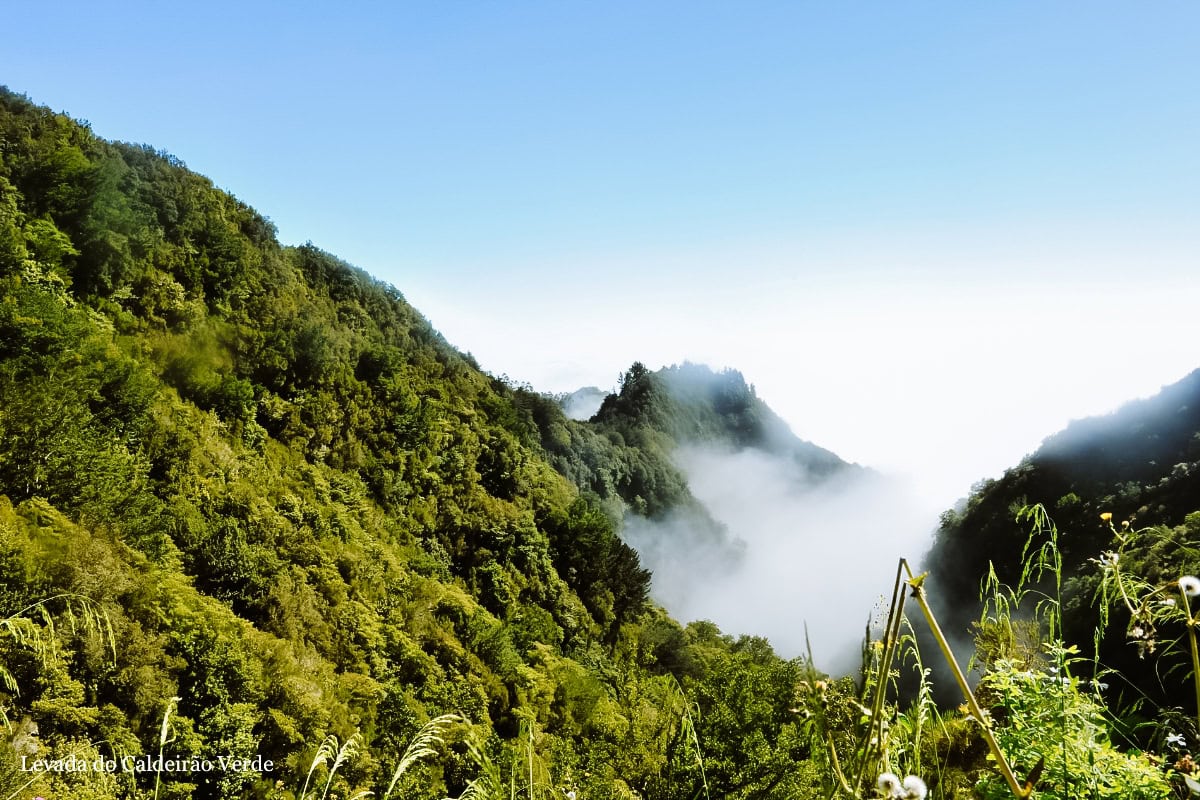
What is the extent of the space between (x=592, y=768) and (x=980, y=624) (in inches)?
453

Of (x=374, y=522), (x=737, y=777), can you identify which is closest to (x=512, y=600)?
(x=374, y=522)

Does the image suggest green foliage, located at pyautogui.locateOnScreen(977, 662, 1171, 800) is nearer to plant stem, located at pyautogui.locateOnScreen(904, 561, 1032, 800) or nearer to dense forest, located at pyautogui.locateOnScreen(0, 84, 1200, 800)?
dense forest, located at pyautogui.locateOnScreen(0, 84, 1200, 800)

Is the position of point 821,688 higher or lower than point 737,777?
higher

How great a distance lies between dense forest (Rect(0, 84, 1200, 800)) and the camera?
2344 mm

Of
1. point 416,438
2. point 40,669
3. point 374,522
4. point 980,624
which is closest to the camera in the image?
point 980,624

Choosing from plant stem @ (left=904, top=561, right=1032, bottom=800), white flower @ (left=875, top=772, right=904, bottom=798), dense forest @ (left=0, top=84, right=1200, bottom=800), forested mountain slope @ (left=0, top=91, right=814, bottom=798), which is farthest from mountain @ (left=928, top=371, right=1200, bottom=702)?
white flower @ (left=875, top=772, right=904, bottom=798)

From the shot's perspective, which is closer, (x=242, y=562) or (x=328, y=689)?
(x=328, y=689)

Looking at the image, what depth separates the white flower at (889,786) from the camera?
93 centimetres

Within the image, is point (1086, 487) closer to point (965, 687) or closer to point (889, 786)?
point (965, 687)

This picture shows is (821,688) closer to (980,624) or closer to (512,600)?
(980,624)

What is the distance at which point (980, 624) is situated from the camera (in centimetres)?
265

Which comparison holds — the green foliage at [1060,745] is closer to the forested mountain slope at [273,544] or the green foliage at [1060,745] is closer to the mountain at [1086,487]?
the forested mountain slope at [273,544]

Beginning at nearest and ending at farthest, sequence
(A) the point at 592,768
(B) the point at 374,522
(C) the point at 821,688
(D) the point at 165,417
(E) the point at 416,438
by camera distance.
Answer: (C) the point at 821,688 < (A) the point at 592,768 < (D) the point at 165,417 < (B) the point at 374,522 < (E) the point at 416,438

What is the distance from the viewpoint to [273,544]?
1495 centimetres
